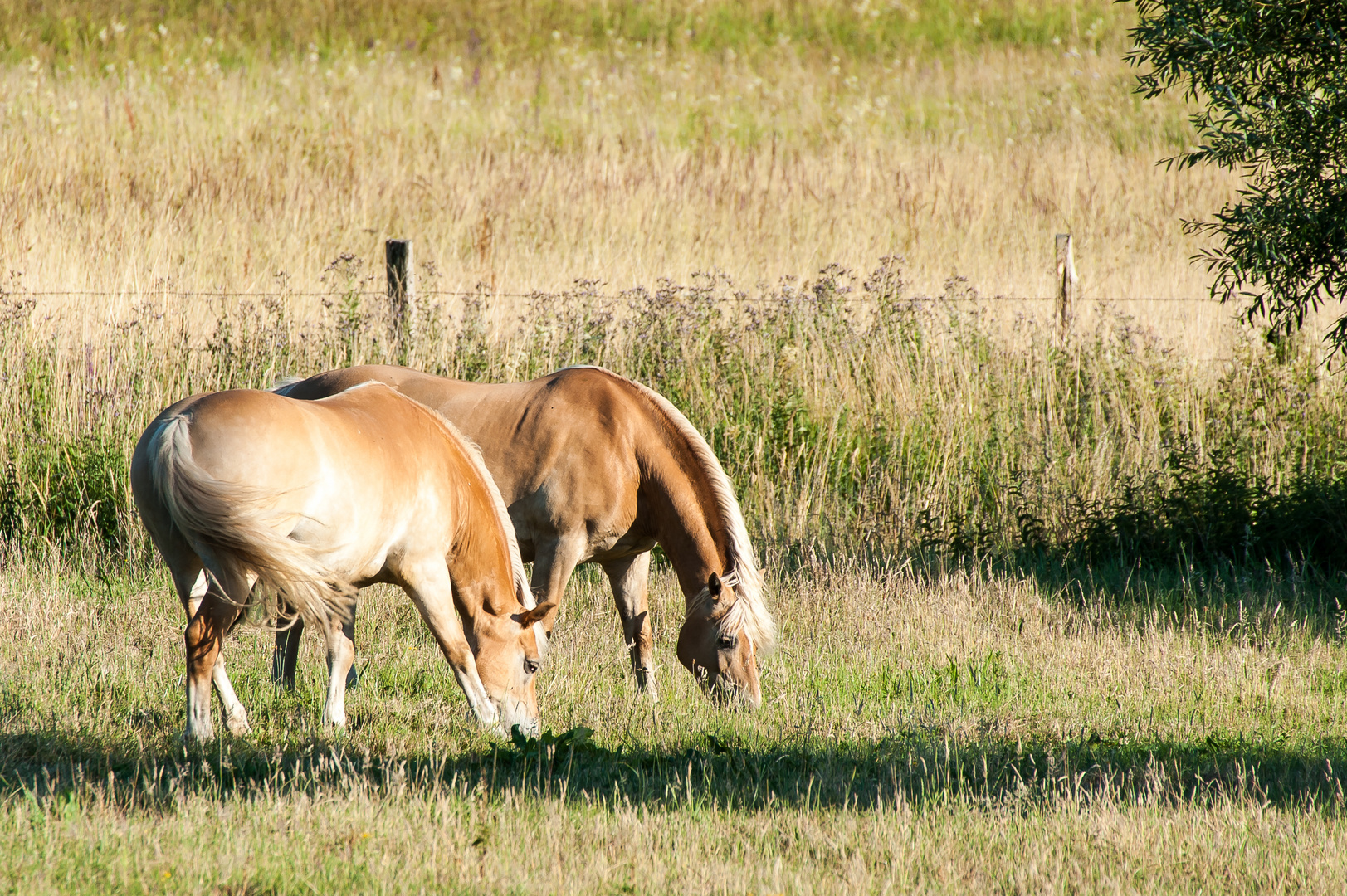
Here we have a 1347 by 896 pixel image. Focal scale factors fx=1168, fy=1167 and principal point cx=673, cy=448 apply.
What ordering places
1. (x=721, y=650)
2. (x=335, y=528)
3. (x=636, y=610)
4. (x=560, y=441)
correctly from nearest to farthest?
1. (x=335, y=528)
2. (x=721, y=650)
3. (x=560, y=441)
4. (x=636, y=610)

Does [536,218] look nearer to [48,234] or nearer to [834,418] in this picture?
[48,234]

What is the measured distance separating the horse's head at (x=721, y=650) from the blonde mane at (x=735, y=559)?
0.05 feet

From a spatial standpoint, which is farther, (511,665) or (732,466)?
(732,466)

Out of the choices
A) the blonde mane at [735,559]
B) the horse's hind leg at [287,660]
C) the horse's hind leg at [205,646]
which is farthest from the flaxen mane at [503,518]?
the horse's hind leg at [287,660]

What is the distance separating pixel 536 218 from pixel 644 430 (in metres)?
7.28

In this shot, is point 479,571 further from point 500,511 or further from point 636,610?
point 636,610

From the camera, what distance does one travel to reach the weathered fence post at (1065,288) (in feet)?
30.7

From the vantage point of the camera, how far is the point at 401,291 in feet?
28.8

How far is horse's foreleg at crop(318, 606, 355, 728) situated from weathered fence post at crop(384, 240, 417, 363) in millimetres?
4092

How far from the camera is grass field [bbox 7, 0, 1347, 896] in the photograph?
12.3 ft

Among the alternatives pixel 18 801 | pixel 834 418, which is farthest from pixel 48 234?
pixel 18 801

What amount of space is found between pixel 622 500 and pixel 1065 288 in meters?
5.36

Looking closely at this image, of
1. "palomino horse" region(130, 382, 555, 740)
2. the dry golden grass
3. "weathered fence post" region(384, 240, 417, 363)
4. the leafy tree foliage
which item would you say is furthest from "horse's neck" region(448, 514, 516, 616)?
the dry golden grass

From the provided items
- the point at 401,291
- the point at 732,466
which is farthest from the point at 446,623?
the point at 401,291
